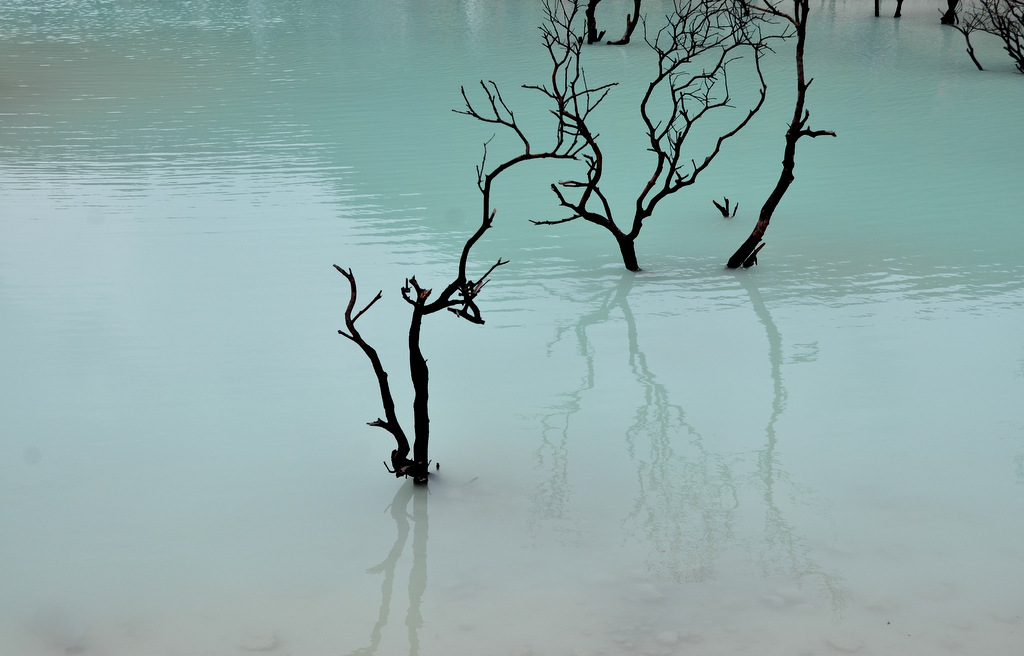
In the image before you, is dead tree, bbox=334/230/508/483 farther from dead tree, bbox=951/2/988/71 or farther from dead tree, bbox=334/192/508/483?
dead tree, bbox=951/2/988/71

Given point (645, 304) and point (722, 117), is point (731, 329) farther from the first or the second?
point (722, 117)

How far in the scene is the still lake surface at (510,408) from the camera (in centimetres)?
Answer: 336

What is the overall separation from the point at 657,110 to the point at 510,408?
8.25 meters

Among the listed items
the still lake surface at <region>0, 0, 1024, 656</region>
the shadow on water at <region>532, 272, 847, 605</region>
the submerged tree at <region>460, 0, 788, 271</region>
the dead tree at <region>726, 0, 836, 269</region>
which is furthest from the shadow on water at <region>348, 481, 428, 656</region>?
the dead tree at <region>726, 0, 836, 269</region>

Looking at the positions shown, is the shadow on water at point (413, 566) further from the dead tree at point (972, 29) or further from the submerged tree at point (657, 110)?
the dead tree at point (972, 29)

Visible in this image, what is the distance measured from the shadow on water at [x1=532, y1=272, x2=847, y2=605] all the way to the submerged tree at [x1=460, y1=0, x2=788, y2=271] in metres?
1.26

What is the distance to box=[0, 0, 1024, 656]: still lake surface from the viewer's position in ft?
11.0

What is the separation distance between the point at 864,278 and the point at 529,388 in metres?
2.71

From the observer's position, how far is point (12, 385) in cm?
498

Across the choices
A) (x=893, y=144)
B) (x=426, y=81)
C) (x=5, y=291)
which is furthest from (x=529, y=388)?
(x=426, y=81)

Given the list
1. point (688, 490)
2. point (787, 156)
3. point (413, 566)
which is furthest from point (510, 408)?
point (787, 156)

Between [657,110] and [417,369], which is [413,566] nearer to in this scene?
[417,369]

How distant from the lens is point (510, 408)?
484 centimetres

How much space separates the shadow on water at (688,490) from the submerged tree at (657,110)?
1262 mm
